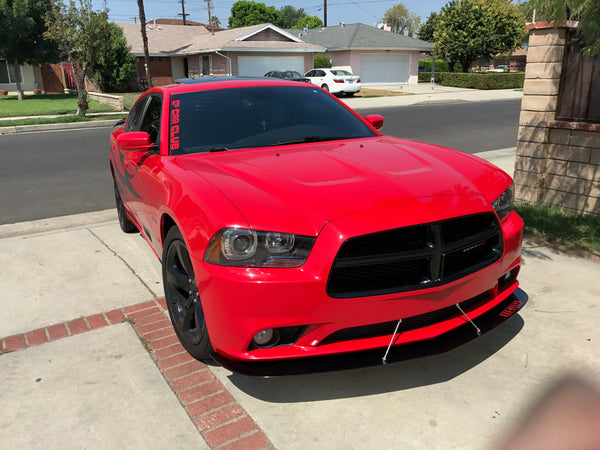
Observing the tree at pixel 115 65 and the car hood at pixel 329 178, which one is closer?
the car hood at pixel 329 178

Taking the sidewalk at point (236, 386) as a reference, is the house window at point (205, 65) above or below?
above

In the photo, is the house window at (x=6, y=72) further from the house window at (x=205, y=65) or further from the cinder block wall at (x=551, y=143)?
the cinder block wall at (x=551, y=143)

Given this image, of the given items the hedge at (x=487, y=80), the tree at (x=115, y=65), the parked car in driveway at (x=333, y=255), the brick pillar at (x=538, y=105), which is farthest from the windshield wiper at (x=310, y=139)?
the hedge at (x=487, y=80)

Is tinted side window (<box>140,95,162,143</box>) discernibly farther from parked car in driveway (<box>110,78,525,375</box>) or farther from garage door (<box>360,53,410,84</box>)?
garage door (<box>360,53,410,84</box>)

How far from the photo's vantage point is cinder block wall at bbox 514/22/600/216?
576 cm

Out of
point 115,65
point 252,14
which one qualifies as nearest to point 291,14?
point 252,14

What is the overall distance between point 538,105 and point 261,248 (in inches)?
196

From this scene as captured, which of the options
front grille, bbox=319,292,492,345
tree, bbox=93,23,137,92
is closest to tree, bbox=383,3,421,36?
tree, bbox=93,23,137,92

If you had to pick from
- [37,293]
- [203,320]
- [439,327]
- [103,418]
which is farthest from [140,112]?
[439,327]

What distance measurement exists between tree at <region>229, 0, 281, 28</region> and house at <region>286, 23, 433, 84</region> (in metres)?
33.0

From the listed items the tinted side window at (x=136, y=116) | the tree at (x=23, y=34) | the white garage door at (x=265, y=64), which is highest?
the tree at (x=23, y=34)

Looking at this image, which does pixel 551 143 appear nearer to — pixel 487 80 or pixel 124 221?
pixel 124 221

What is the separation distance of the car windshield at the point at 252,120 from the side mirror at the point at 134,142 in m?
0.22

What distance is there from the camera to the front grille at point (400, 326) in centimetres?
254
